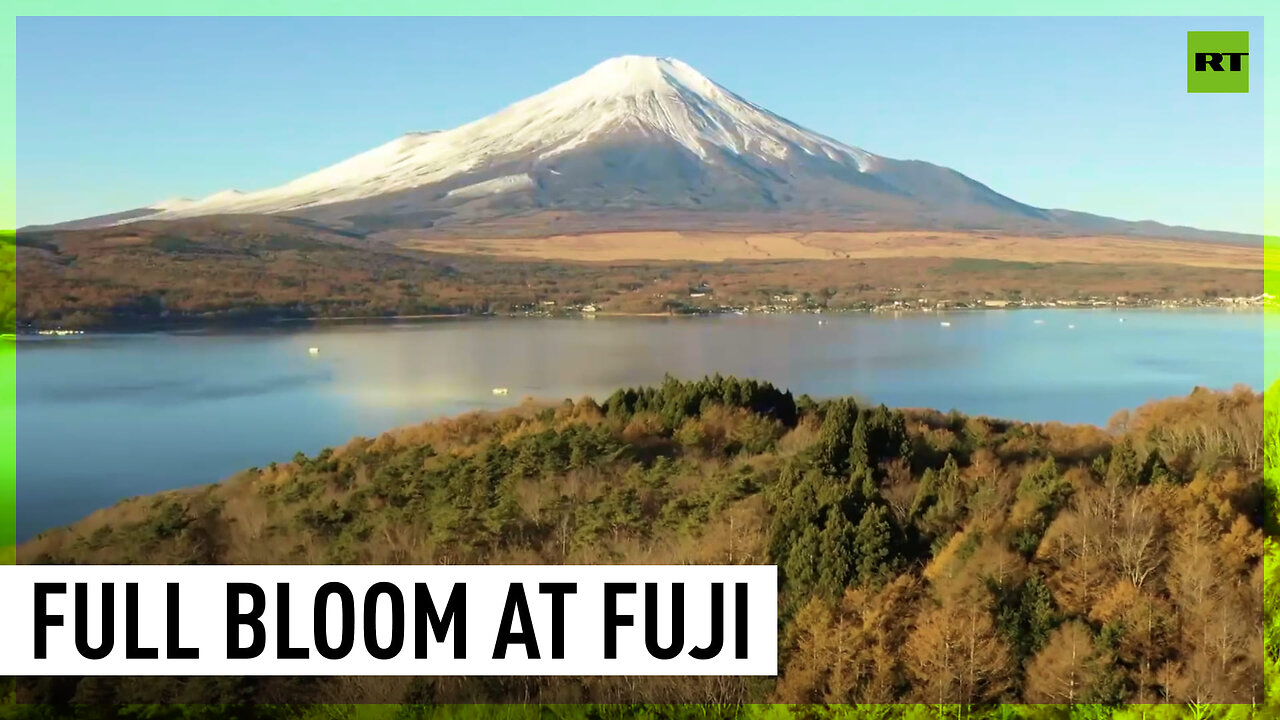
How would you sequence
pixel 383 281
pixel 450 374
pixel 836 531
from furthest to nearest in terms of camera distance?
pixel 383 281, pixel 450 374, pixel 836 531

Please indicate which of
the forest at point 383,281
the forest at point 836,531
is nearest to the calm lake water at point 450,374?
the forest at point 383,281

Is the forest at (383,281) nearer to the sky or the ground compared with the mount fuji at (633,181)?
nearer to the ground

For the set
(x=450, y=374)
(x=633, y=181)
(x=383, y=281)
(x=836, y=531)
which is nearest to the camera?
(x=836, y=531)

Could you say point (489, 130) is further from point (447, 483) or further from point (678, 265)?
point (447, 483)

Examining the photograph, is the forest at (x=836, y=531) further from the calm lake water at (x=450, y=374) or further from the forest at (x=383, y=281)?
the forest at (x=383, y=281)

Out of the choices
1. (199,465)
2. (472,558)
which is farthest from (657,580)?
(199,465)

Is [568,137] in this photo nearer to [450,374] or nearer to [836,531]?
[450,374]

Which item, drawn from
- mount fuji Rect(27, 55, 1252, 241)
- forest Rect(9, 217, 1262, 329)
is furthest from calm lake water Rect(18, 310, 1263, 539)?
mount fuji Rect(27, 55, 1252, 241)

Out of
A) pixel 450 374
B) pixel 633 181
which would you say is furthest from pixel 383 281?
pixel 633 181
